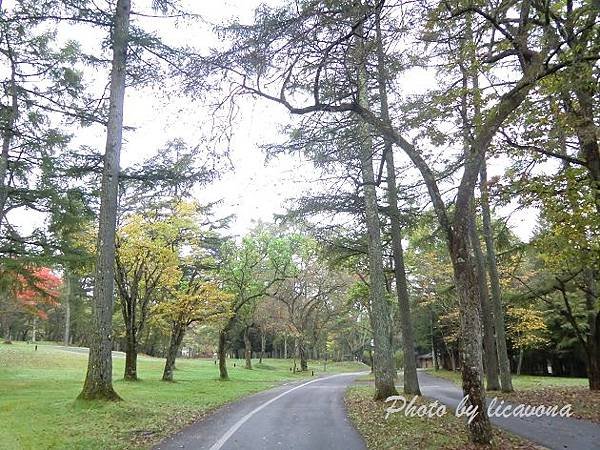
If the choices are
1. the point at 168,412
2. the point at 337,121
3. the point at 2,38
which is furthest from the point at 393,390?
the point at 2,38

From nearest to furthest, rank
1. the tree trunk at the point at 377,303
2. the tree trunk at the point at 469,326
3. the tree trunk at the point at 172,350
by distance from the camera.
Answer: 1. the tree trunk at the point at 469,326
2. the tree trunk at the point at 377,303
3. the tree trunk at the point at 172,350

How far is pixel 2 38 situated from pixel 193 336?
55.6 meters

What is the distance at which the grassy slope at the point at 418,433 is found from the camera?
6828 mm

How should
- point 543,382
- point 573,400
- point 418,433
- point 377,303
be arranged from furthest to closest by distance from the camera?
point 543,382, point 377,303, point 573,400, point 418,433

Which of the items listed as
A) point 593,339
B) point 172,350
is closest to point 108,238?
point 172,350

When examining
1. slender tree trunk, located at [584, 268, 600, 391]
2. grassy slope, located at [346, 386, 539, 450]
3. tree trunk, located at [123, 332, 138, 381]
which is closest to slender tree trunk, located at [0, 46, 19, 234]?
tree trunk, located at [123, 332, 138, 381]

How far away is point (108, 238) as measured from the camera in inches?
482

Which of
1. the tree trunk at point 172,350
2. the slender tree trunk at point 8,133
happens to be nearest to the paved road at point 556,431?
the slender tree trunk at point 8,133

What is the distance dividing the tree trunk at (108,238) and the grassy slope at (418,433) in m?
6.10

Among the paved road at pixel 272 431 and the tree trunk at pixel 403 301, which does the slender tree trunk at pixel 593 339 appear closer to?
the tree trunk at pixel 403 301

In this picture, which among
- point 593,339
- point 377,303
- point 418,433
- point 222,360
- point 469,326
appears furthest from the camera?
point 222,360

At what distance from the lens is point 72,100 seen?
15148 mm

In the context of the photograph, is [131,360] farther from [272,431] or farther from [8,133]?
[272,431]

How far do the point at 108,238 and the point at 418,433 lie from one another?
349 inches
